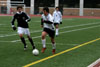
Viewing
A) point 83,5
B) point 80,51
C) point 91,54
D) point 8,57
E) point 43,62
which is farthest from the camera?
point 83,5

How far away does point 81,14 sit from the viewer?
56.1 m

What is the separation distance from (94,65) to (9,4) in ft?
171

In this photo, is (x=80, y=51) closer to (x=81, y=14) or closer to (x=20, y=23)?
(x=20, y=23)

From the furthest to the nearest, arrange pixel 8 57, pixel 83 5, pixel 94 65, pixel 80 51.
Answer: pixel 83 5 → pixel 80 51 → pixel 8 57 → pixel 94 65

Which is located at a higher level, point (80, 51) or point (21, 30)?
point (21, 30)

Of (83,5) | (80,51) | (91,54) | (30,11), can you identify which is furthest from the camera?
(30,11)

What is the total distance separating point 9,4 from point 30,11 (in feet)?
18.4

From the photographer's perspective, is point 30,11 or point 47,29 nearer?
point 47,29

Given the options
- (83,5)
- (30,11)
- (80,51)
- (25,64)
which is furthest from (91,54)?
(30,11)

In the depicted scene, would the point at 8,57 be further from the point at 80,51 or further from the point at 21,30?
the point at 80,51

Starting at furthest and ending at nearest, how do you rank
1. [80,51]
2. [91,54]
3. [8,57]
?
[80,51], [91,54], [8,57]

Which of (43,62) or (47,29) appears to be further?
(47,29)

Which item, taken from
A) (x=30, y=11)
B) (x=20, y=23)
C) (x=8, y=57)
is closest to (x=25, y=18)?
(x=20, y=23)

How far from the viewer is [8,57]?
28.5 ft
